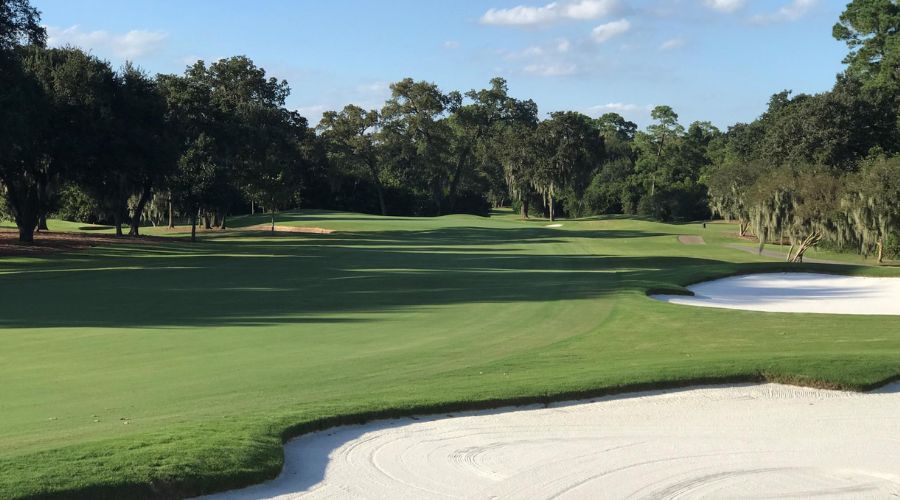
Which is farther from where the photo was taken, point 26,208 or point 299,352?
point 26,208

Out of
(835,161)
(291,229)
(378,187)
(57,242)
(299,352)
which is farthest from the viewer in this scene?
(378,187)

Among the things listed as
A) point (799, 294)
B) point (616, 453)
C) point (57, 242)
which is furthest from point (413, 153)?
point (616, 453)

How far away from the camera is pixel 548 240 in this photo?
6625cm

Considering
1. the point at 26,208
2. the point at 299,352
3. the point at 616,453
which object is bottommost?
the point at 299,352

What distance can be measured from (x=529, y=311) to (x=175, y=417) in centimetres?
1399

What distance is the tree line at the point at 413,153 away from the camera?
4366cm

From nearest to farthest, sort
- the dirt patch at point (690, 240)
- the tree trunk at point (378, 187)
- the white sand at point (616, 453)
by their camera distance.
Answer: the white sand at point (616, 453)
the dirt patch at point (690, 240)
the tree trunk at point (378, 187)

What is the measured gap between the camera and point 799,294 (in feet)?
93.6

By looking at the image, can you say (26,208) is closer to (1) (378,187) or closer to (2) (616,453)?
(2) (616,453)

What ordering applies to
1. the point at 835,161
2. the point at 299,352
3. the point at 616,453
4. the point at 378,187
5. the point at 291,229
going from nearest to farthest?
the point at 616,453 < the point at 299,352 < the point at 835,161 < the point at 291,229 < the point at 378,187

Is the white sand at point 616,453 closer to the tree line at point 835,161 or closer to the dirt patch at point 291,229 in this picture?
the tree line at point 835,161

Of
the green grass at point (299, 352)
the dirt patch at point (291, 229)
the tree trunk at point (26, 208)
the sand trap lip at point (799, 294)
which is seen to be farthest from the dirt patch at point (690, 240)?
the tree trunk at point (26, 208)

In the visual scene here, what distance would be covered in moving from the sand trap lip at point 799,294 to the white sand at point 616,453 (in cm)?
1444

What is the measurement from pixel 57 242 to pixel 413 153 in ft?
223
